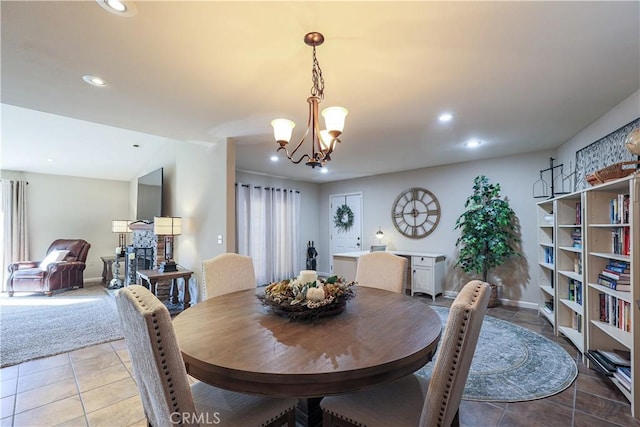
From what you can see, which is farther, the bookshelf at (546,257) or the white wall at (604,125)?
the bookshelf at (546,257)

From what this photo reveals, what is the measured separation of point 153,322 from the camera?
917mm

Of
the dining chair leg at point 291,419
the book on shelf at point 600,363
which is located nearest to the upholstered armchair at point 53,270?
the dining chair leg at point 291,419

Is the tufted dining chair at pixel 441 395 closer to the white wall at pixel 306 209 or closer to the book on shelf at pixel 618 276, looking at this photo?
the book on shelf at pixel 618 276

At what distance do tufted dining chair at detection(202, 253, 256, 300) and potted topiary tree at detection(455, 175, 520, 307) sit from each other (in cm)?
346

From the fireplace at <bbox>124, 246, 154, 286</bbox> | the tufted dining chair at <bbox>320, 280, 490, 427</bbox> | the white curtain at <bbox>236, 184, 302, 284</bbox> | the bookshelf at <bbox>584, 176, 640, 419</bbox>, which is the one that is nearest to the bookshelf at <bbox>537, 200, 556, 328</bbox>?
the bookshelf at <bbox>584, 176, 640, 419</bbox>

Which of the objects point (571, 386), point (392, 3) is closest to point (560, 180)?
point (571, 386)

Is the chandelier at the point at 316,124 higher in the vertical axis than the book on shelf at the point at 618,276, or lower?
higher

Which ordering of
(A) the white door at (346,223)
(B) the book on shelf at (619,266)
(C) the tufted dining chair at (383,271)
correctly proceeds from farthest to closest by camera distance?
(A) the white door at (346,223) → (C) the tufted dining chair at (383,271) → (B) the book on shelf at (619,266)

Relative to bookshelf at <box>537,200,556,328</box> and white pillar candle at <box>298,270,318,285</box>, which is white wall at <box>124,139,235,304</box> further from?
bookshelf at <box>537,200,556,328</box>

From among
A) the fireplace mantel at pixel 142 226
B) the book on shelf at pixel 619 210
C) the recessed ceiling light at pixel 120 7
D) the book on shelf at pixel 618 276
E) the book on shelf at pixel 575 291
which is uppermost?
the recessed ceiling light at pixel 120 7

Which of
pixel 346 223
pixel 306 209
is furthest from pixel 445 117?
pixel 306 209

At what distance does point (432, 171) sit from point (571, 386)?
3.83 metres

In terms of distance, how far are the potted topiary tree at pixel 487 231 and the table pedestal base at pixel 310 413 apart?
3515 mm

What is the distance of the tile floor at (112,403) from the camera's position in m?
1.92
